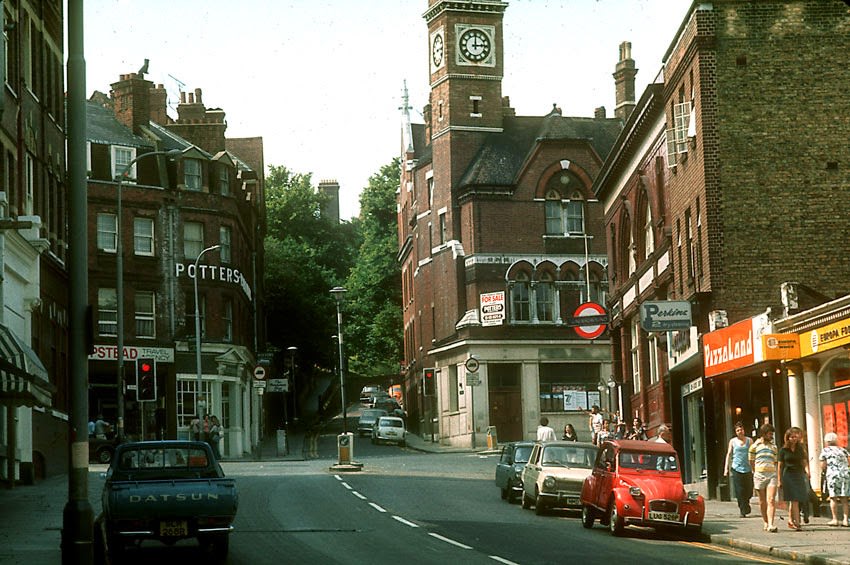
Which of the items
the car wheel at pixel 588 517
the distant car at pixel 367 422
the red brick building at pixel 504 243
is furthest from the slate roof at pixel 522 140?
the car wheel at pixel 588 517

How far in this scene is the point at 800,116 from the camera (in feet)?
112

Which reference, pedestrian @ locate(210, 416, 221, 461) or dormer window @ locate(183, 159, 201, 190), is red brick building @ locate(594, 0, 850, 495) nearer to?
pedestrian @ locate(210, 416, 221, 461)

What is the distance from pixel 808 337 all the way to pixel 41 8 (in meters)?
22.9

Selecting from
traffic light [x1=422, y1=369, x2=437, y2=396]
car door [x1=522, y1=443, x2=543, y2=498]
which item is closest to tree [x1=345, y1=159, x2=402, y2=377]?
traffic light [x1=422, y1=369, x2=437, y2=396]

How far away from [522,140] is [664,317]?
42.2 metres

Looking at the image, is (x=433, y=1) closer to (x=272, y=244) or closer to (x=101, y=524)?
(x=272, y=244)

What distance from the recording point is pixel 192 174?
6650cm

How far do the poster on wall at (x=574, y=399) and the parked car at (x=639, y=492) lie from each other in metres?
43.5

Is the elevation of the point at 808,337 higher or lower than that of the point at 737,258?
lower

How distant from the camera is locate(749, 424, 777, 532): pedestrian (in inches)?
983

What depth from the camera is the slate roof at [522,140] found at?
72.9m

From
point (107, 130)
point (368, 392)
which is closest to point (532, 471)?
point (107, 130)

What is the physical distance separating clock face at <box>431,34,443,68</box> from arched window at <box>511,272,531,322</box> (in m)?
11.9

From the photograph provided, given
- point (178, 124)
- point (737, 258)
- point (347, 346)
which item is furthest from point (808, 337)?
point (347, 346)
